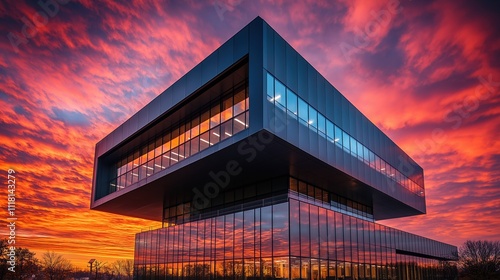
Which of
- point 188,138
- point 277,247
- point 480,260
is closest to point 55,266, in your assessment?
point 188,138

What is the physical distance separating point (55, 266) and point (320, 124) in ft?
335

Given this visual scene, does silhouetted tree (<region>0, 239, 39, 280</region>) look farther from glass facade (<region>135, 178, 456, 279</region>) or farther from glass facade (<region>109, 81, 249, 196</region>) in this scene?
glass facade (<region>135, 178, 456, 279</region>)

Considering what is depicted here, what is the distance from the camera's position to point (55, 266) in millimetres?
103688

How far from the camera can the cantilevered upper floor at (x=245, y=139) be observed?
22531 mm

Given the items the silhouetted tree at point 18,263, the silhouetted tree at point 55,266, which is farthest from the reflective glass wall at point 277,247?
the silhouetted tree at point 55,266

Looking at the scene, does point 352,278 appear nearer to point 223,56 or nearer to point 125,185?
point 223,56

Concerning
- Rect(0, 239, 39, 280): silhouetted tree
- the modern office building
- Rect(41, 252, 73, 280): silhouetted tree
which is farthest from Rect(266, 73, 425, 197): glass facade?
Rect(41, 252, 73, 280): silhouetted tree

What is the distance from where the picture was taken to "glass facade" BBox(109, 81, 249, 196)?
24.6 m

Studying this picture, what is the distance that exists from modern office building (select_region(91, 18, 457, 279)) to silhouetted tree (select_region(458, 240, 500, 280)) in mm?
41633

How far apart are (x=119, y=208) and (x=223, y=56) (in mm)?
23413

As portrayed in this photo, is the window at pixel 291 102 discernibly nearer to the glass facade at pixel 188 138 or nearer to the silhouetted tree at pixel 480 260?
the glass facade at pixel 188 138

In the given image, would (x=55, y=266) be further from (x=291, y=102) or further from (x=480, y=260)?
(x=291, y=102)

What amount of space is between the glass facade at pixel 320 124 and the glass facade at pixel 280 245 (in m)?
4.40

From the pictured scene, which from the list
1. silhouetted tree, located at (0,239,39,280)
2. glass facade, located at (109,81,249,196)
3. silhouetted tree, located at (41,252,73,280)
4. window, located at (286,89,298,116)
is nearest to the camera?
window, located at (286,89,298,116)
